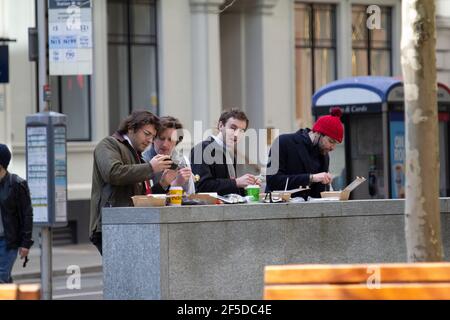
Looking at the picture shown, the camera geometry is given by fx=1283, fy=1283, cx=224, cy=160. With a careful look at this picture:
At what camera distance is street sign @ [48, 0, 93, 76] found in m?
15.0

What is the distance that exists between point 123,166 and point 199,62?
17.4 meters

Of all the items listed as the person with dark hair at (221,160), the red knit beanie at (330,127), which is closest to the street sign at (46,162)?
the person with dark hair at (221,160)

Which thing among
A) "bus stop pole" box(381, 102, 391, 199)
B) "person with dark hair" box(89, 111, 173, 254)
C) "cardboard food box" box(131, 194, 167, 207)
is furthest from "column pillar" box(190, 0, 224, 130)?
"cardboard food box" box(131, 194, 167, 207)

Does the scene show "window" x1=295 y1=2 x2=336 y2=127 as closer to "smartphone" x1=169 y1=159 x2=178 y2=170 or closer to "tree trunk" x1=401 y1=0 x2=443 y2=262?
"smartphone" x1=169 y1=159 x2=178 y2=170

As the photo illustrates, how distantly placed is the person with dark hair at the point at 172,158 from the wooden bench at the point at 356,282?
3388 millimetres

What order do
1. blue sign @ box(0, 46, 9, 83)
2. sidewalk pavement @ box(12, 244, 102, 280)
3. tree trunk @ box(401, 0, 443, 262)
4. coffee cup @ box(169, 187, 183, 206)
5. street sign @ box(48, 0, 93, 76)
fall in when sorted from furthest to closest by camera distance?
blue sign @ box(0, 46, 9, 83), sidewalk pavement @ box(12, 244, 102, 280), street sign @ box(48, 0, 93, 76), coffee cup @ box(169, 187, 183, 206), tree trunk @ box(401, 0, 443, 262)

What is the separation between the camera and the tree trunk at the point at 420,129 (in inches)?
321

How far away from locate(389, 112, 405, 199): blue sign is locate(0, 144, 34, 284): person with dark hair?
12.1m

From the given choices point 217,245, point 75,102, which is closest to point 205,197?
point 217,245

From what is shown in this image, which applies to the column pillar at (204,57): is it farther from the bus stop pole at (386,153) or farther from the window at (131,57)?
the bus stop pole at (386,153)

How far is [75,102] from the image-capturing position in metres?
25.0

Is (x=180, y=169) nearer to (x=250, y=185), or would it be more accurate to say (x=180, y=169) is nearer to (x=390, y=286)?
(x=250, y=185)

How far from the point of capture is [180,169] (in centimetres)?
1001
